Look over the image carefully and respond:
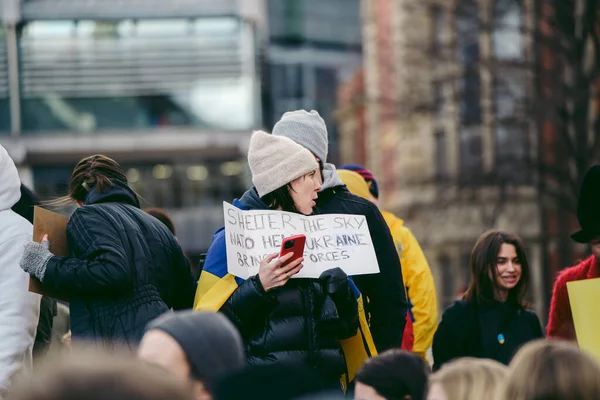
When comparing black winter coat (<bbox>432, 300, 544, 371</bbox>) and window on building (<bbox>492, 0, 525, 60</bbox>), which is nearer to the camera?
black winter coat (<bbox>432, 300, 544, 371</bbox>)

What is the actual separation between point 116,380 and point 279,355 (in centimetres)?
331

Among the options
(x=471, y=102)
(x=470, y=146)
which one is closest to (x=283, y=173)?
(x=471, y=102)

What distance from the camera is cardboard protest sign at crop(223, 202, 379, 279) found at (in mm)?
6109

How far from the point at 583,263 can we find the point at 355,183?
1.47m

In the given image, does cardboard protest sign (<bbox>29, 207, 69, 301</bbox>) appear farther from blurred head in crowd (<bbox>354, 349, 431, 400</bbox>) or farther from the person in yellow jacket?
the person in yellow jacket

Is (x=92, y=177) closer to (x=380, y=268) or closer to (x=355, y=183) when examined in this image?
(x=380, y=268)

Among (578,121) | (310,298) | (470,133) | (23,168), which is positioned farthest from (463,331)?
(23,168)

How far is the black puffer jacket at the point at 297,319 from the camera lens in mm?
5871

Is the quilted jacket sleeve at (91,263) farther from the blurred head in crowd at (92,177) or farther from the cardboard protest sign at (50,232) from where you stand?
the blurred head in crowd at (92,177)

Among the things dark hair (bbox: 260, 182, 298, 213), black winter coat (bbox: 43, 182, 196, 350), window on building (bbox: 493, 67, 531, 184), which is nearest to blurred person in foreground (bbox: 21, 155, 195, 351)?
black winter coat (bbox: 43, 182, 196, 350)

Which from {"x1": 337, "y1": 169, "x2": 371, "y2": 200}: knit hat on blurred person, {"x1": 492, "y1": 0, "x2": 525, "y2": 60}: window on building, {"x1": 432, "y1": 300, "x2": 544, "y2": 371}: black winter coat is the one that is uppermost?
{"x1": 492, "y1": 0, "x2": 525, "y2": 60}: window on building

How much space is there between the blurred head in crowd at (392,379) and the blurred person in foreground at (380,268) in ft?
4.70

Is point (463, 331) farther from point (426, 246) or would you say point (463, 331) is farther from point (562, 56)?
point (426, 246)

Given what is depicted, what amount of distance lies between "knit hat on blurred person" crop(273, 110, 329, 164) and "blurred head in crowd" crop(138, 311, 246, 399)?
272 cm
